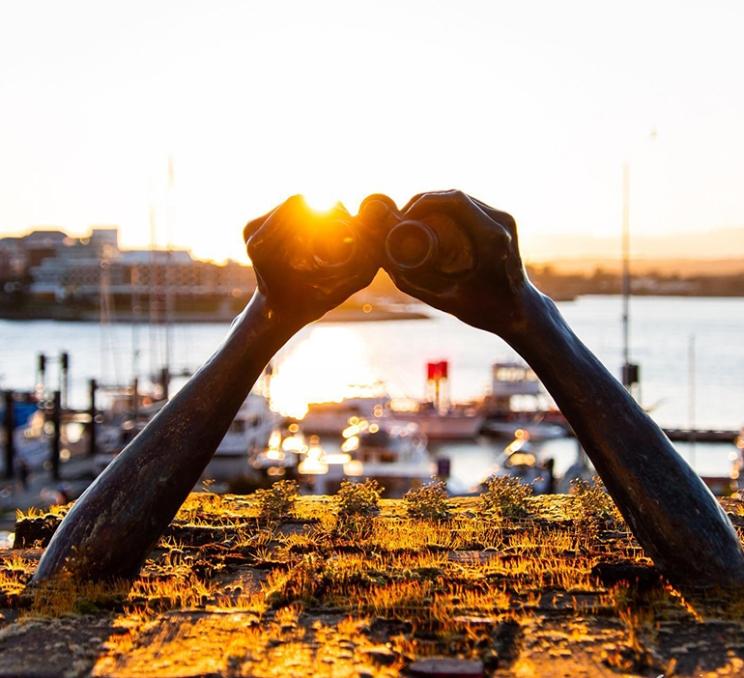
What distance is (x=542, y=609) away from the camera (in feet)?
20.4

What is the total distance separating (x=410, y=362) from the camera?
3757 inches

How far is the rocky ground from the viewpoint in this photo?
5355mm

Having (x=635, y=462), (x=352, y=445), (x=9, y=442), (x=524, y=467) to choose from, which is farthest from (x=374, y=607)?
(x=9, y=442)

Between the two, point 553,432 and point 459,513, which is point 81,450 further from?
point 459,513

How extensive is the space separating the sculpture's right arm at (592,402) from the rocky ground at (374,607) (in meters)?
0.31

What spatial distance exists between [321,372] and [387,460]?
53.5 m

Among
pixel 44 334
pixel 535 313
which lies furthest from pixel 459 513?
pixel 44 334

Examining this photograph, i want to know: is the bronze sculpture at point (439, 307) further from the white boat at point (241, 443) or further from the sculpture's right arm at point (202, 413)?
the white boat at point (241, 443)

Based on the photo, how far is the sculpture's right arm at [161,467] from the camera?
6730mm

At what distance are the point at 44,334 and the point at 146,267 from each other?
643 inches

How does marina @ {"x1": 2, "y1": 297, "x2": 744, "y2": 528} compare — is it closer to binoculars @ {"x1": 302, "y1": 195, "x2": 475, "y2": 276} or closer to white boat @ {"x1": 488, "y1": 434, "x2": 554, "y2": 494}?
white boat @ {"x1": 488, "y1": 434, "x2": 554, "y2": 494}

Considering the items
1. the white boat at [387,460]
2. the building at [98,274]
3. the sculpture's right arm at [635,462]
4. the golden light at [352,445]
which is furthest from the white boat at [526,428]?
the building at [98,274]

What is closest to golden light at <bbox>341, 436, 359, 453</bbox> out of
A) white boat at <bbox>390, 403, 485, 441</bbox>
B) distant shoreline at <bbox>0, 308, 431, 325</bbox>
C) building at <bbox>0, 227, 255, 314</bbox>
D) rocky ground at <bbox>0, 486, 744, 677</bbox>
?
white boat at <bbox>390, 403, 485, 441</bbox>

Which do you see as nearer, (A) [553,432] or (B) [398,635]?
(B) [398,635]
